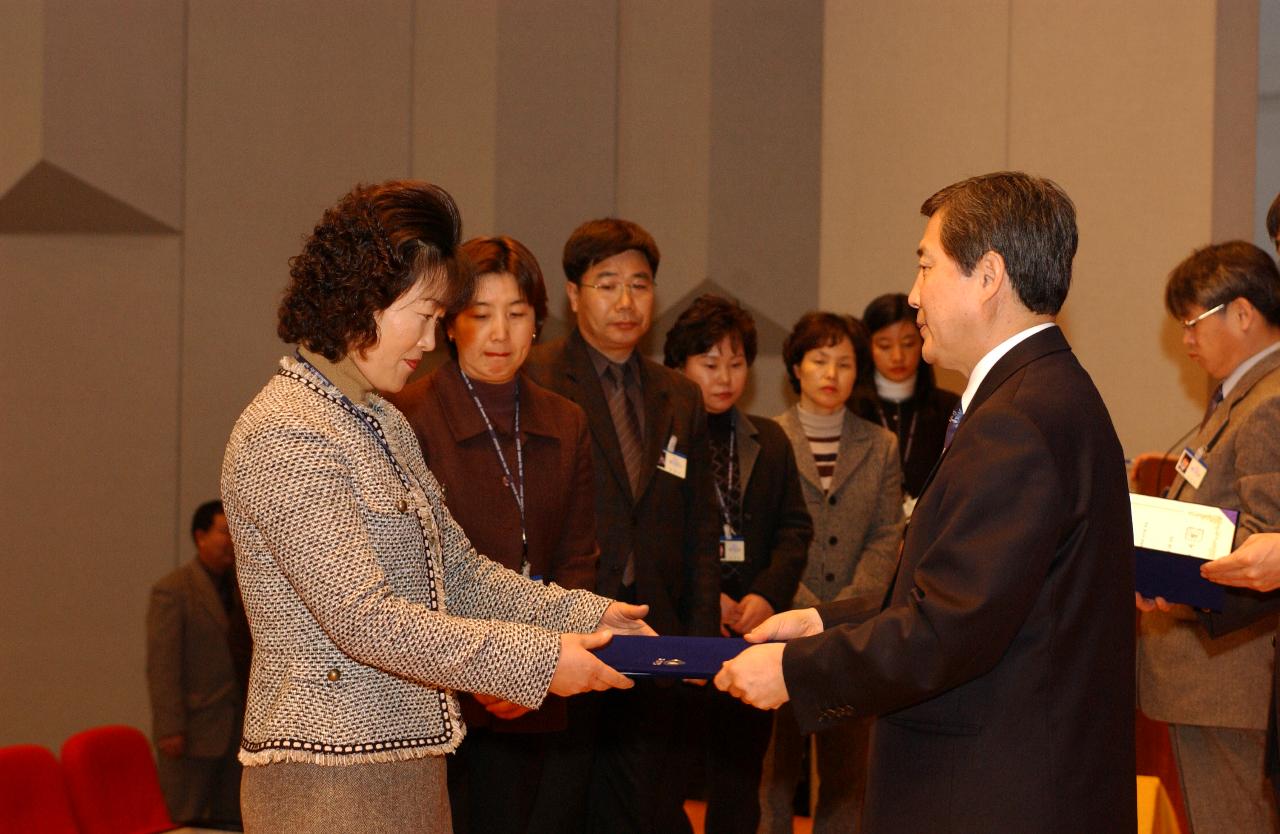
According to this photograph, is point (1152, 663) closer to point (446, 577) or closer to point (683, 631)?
point (683, 631)

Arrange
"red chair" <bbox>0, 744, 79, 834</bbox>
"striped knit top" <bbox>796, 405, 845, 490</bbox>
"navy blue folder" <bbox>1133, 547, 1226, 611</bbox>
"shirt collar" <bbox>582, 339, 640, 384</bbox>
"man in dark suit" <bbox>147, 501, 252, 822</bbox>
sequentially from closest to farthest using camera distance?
"navy blue folder" <bbox>1133, 547, 1226, 611</bbox> → "red chair" <bbox>0, 744, 79, 834</bbox> → "shirt collar" <bbox>582, 339, 640, 384</bbox> → "striped knit top" <bbox>796, 405, 845, 490</bbox> → "man in dark suit" <bbox>147, 501, 252, 822</bbox>

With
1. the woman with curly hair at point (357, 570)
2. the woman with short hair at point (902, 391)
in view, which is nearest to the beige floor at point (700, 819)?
the woman with short hair at point (902, 391)

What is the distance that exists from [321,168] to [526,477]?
3358 millimetres

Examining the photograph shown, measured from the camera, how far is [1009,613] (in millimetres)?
1992

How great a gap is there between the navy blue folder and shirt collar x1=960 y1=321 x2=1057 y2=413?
4.19 feet

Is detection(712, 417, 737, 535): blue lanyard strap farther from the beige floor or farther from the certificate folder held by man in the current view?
the beige floor

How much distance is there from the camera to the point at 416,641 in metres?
2.09

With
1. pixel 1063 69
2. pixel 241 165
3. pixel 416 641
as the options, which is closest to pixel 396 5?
pixel 241 165

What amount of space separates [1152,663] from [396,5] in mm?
4627

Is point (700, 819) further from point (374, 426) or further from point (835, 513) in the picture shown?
point (374, 426)

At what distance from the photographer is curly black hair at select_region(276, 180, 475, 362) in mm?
2203

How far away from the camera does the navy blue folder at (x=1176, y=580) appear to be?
3.25 meters

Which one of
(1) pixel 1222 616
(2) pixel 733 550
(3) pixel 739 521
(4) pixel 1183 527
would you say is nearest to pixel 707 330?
(3) pixel 739 521

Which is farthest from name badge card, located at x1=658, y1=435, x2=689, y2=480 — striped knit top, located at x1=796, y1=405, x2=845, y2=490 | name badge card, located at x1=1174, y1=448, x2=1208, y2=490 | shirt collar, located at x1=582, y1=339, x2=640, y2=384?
name badge card, located at x1=1174, y1=448, x2=1208, y2=490
